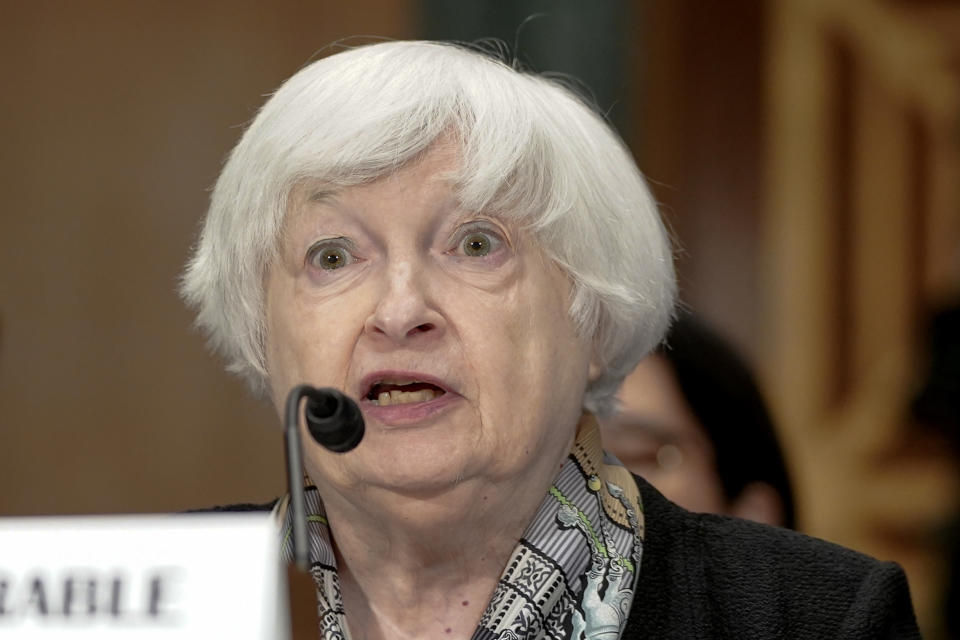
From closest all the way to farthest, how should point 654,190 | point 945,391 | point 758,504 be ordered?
1. point 758,504
2. point 945,391
3. point 654,190

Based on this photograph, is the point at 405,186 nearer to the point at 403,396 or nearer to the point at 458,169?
the point at 458,169

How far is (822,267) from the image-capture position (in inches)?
191

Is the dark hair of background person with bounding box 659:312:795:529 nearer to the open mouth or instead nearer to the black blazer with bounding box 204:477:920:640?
the black blazer with bounding box 204:477:920:640

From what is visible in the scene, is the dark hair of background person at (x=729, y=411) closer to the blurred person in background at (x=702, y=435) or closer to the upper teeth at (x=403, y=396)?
the blurred person in background at (x=702, y=435)

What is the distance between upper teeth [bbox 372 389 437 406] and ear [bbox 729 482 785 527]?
1176 mm

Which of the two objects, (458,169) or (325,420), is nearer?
(325,420)

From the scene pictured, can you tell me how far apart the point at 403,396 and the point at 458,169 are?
0.30 meters

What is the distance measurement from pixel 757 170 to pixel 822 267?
0.40 metres

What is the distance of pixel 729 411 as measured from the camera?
2859mm

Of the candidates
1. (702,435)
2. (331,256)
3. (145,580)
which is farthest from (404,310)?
(702,435)

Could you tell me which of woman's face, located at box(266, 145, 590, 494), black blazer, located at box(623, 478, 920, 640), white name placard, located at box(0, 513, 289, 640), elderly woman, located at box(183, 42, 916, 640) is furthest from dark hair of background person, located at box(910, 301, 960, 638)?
white name placard, located at box(0, 513, 289, 640)

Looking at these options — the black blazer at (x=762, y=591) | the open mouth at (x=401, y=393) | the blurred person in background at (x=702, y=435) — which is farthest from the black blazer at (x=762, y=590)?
the blurred person in background at (x=702, y=435)

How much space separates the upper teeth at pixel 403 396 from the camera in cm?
177

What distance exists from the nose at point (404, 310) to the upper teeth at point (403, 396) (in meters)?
0.08
